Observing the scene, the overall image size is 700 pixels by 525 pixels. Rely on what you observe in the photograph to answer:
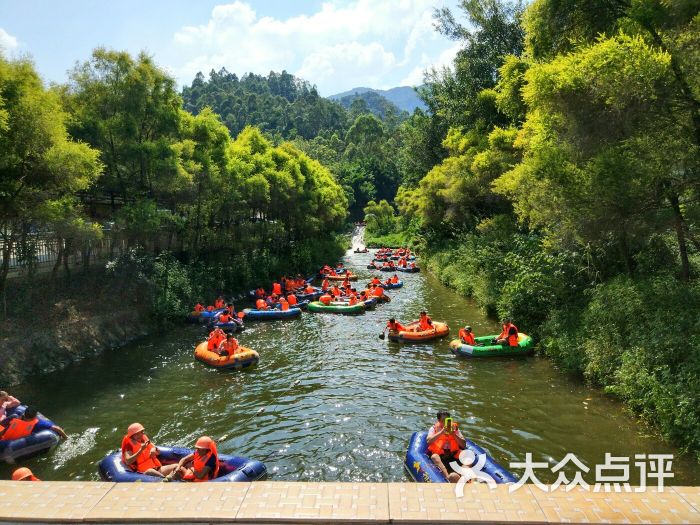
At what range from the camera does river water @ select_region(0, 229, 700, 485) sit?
368 inches

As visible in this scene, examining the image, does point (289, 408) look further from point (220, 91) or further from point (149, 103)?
point (220, 91)

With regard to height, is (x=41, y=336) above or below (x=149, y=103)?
below

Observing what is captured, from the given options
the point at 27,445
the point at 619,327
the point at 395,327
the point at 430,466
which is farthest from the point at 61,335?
Result: the point at 619,327

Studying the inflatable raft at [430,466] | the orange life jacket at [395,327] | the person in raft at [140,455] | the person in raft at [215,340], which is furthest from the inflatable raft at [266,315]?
the inflatable raft at [430,466]

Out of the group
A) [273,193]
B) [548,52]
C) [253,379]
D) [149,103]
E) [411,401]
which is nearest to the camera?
[411,401]

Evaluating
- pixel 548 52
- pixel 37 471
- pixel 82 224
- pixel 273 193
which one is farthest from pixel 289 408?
pixel 273 193

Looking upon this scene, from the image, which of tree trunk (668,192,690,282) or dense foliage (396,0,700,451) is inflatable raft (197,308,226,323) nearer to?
dense foliage (396,0,700,451)

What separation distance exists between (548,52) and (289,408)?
1309cm

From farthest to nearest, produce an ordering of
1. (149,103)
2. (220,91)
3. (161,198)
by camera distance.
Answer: (220,91), (161,198), (149,103)

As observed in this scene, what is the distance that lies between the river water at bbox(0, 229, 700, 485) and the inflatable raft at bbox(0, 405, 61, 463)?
16cm

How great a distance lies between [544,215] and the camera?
12781 millimetres

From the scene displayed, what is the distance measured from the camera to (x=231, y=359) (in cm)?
1441

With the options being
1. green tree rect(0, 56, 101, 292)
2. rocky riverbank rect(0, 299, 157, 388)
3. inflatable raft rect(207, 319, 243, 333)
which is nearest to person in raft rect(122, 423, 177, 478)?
rocky riverbank rect(0, 299, 157, 388)

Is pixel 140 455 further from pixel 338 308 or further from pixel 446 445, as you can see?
pixel 338 308
